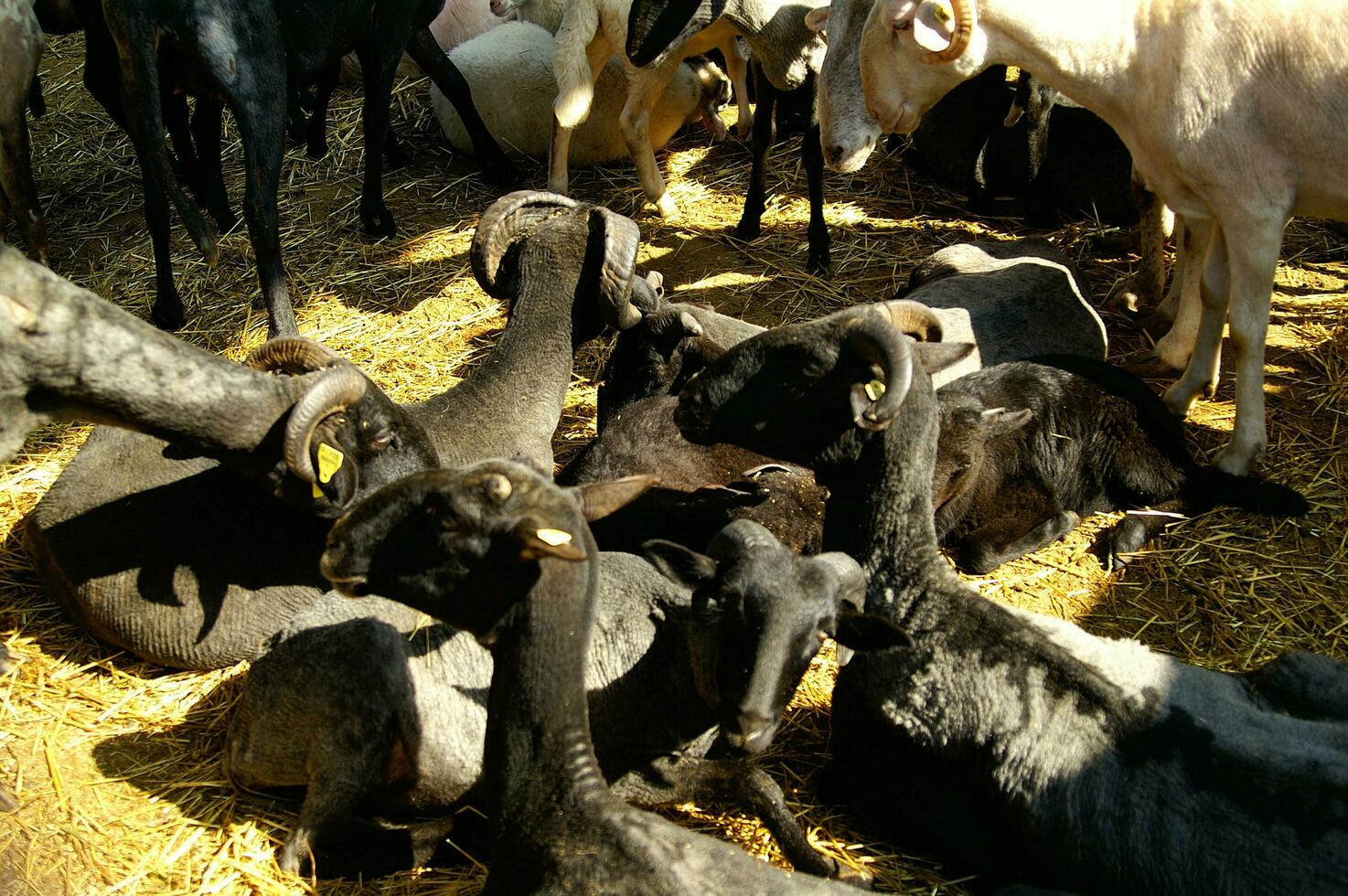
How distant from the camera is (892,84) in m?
6.48

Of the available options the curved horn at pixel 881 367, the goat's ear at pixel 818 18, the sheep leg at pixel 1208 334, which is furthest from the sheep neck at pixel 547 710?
the goat's ear at pixel 818 18

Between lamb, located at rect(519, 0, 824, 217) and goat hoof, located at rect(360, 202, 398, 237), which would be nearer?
lamb, located at rect(519, 0, 824, 217)

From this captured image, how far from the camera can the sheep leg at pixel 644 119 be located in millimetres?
8508

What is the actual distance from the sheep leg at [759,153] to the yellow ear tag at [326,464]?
15.8 feet

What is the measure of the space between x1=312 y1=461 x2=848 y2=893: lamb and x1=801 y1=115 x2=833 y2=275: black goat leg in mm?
5145

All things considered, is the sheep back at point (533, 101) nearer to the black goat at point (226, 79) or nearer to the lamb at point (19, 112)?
the black goat at point (226, 79)

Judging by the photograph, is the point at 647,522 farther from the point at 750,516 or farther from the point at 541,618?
the point at 541,618

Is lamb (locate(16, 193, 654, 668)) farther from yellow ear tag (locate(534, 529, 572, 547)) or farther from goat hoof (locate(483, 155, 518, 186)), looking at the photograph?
goat hoof (locate(483, 155, 518, 186))

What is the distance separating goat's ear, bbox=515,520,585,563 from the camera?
316cm

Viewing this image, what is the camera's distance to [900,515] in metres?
4.40

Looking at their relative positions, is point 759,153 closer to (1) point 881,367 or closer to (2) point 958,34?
(2) point 958,34

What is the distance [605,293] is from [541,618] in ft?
9.47

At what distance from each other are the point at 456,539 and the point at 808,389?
165 cm

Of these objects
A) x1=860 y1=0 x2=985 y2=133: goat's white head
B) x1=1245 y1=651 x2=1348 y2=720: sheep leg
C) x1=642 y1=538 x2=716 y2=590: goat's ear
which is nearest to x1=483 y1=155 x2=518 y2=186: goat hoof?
x1=860 y1=0 x2=985 y2=133: goat's white head
